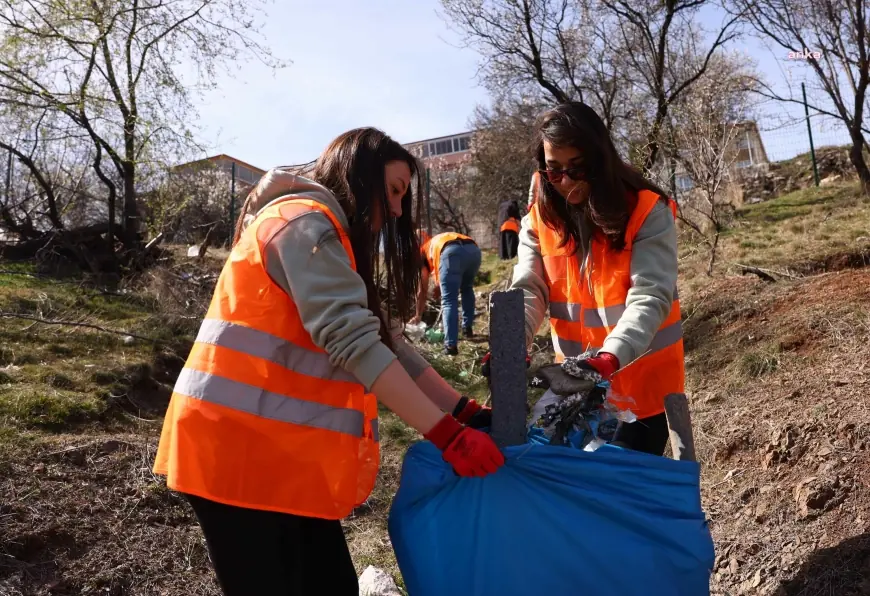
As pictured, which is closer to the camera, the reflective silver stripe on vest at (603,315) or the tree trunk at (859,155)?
the reflective silver stripe on vest at (603,315)

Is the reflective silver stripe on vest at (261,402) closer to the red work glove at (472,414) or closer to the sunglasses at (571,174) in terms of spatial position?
the red work glove at (472,414)

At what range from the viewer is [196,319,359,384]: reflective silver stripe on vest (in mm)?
1486

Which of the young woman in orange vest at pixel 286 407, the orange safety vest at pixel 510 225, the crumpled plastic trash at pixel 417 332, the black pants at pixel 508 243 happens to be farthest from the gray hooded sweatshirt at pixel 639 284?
the black pants at pixel 508 243

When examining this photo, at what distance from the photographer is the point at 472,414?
6.35 ft

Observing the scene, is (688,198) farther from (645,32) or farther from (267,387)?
(267,387)

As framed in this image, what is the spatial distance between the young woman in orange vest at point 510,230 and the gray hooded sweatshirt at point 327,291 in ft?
25.3

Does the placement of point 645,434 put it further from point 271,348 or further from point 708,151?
point 708,151

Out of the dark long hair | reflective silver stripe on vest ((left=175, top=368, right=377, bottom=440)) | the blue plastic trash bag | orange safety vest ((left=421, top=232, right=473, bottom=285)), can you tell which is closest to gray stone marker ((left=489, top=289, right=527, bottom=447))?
the blue plastic trash bag

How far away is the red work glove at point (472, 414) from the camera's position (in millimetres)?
1907

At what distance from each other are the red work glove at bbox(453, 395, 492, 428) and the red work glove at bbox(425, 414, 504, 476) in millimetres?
371

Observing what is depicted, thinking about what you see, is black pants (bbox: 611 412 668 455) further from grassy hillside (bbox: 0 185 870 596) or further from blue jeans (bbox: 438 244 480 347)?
blue jeans (bbox: 438 244 480 347)

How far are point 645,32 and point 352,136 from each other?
11472mm

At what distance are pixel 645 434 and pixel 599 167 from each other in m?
0.79

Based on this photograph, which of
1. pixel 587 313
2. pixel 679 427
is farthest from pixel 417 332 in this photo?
pixel 679 427
